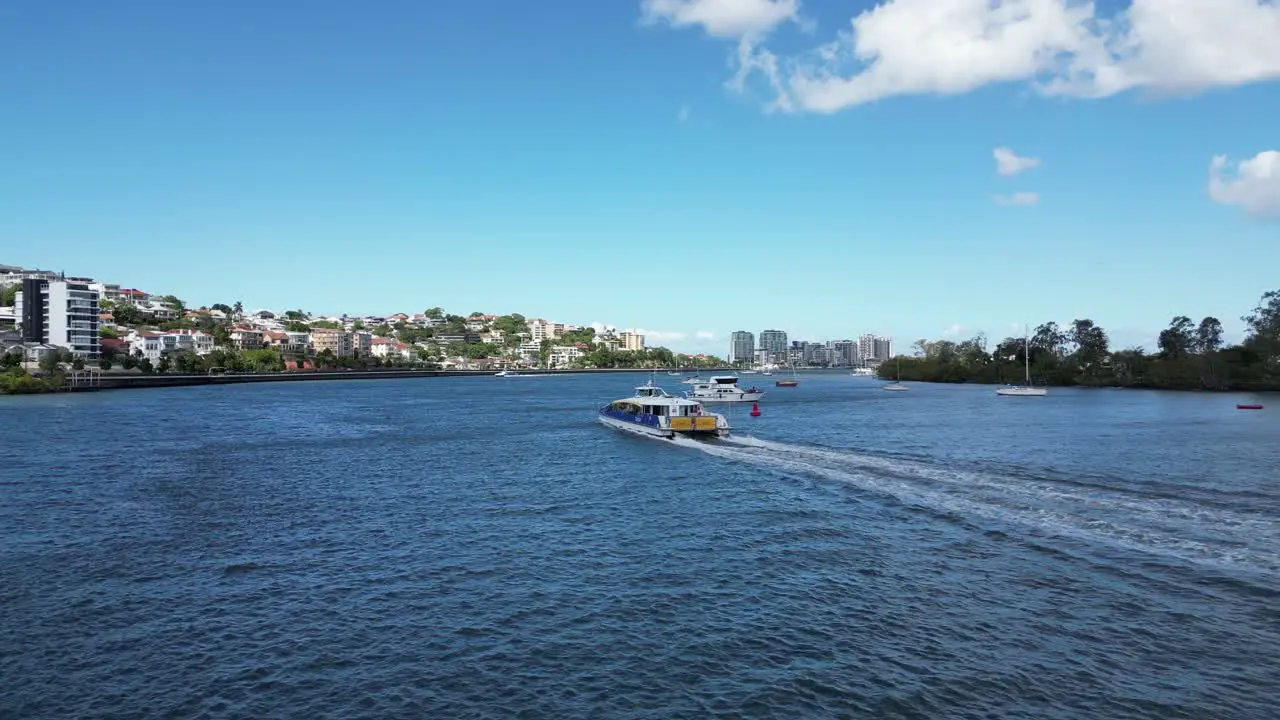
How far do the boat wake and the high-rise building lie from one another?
166 m

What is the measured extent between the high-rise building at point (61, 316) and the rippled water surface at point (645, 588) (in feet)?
461

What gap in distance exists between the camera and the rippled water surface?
13578 mm

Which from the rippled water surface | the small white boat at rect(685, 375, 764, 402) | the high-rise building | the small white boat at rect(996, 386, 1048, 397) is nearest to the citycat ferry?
the rippled water surface

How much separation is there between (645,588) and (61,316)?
589ft

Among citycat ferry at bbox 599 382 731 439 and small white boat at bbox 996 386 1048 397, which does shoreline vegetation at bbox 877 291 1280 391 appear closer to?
small white boat at bbox 996 386 1048 397

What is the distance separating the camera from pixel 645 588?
19625mm

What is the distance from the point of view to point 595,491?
34250 mm

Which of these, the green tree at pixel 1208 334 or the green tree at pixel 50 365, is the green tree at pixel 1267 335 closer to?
the green tree at pixel 1208 334

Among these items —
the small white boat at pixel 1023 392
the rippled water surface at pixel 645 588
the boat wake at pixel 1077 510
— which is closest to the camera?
the rippled water surface at pixel 645 588

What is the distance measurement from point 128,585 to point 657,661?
14.4 m

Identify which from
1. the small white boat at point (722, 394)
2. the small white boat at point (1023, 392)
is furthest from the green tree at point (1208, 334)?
the small white boat at point (722, 394)

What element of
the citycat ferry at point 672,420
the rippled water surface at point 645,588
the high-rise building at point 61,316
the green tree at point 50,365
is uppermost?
the high-rise building at point 61,316

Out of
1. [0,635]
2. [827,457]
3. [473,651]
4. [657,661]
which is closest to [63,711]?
[0,635]

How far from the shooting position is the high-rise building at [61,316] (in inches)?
6088
